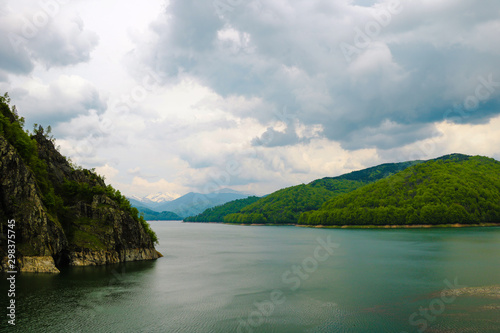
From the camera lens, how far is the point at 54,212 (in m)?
59.6

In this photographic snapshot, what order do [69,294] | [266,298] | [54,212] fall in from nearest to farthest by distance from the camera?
[69,294], [266,298], [54,212]

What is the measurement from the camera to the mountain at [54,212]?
50.2 metres

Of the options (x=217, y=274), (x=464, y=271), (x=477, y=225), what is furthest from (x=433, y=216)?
(x=217, y=274)

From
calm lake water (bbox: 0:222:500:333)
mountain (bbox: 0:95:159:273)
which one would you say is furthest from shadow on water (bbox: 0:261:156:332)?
mountain (bbox: 0:95:159:273)

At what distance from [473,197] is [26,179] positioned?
226990 millimetres

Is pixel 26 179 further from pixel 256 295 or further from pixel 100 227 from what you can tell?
pixel 256 295

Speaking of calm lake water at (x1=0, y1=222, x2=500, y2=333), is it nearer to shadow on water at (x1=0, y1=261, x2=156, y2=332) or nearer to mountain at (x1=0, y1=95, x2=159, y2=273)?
shadow on water at (x1=0, y1=261, x2=156, y2=332)

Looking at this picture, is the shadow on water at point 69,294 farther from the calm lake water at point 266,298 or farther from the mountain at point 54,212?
the mountain at point 54,212

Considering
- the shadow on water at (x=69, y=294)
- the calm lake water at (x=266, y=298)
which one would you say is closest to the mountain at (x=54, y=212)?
the shadow on water at (x=69, y=294)

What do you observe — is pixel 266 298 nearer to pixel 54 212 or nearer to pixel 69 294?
pixel 69 294

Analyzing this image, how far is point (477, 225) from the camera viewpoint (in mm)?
179625

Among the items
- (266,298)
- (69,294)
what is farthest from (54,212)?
(266,298)

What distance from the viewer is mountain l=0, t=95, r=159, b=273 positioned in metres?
50.2

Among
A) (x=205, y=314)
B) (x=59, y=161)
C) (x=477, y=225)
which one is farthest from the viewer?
(x=477, y=225)
